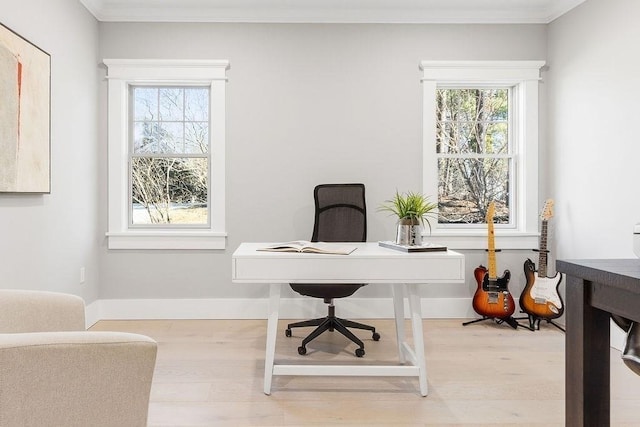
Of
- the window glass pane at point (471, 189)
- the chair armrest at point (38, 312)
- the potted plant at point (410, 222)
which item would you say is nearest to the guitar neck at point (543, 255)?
the window glass pane at point (471, 189)

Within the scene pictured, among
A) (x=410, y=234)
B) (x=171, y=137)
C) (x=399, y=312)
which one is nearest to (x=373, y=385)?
(x=399, y=312)

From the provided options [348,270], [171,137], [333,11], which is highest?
[333,11]

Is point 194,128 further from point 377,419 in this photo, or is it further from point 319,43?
point 377,419

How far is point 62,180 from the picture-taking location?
3184 millimetres

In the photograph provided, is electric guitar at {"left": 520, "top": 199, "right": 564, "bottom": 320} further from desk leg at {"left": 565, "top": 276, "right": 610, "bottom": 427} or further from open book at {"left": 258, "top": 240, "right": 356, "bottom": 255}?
desk leg at {"left": 565, "top": 276, "right": 610, "bottom": 427}

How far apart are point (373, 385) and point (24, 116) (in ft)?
7.98

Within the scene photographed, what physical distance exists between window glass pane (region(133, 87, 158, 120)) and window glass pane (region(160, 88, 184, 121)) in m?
0.06

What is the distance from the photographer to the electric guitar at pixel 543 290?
3547 millimetres

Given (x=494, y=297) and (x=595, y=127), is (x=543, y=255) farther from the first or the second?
(x=595, y=127)

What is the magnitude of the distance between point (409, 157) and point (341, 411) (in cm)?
230

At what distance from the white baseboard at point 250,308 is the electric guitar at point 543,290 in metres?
0.49

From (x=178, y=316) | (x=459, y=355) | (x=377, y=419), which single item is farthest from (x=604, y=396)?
(x=178, y=316)

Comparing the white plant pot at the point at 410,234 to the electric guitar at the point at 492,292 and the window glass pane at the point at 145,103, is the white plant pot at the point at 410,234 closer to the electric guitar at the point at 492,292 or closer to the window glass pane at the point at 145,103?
the electric guitar at the point at 492,292

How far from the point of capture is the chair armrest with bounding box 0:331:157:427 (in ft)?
3.60
